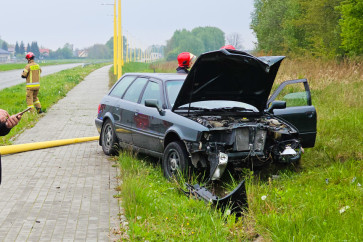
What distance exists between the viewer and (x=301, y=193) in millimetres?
6613

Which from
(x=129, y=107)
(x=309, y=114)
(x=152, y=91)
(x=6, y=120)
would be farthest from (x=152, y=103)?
(x=6, y=120)

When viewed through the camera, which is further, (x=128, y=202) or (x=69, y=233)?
(x=128, y=202)

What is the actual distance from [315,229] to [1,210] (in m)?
3.41

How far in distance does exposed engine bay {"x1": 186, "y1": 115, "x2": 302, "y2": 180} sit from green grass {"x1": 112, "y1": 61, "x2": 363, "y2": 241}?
1.01 feet

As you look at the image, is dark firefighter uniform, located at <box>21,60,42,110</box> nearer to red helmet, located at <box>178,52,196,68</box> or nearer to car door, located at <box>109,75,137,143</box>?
car door, located at <box>109,75,137,143</box>

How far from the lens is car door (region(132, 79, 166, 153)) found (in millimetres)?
8148

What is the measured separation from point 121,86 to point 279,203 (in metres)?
4.67

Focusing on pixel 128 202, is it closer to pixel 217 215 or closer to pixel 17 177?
pixel 217 215

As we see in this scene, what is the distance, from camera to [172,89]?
28.1 ft

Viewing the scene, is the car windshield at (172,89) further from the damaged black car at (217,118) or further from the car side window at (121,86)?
the car side window at (121,86)

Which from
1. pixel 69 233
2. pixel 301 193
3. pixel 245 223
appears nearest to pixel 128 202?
pixel 69 233

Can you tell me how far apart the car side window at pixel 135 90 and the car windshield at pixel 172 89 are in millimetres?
685

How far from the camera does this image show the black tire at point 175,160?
7312 mm

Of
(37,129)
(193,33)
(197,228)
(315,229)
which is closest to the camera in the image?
(315,229)
